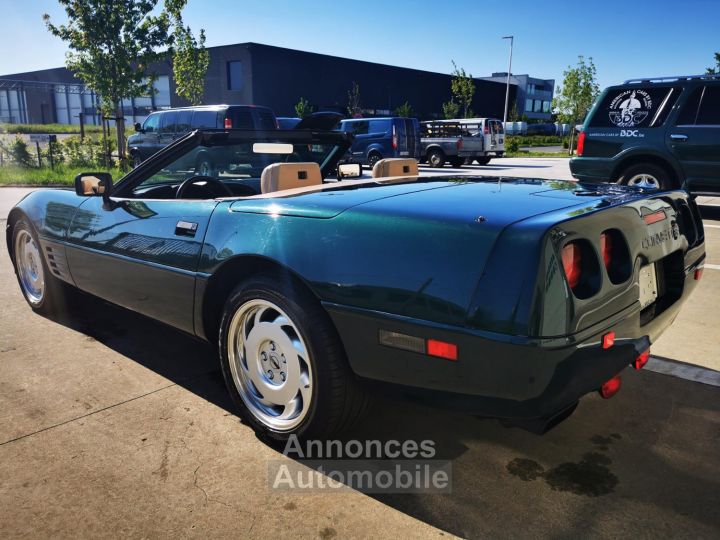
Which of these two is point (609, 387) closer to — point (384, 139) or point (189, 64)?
point (384, 139)

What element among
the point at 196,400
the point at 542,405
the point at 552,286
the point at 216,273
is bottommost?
the point at 196,400

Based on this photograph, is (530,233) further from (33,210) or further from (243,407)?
(33,210)

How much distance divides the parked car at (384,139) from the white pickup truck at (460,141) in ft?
6.51

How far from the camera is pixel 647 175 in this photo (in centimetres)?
834

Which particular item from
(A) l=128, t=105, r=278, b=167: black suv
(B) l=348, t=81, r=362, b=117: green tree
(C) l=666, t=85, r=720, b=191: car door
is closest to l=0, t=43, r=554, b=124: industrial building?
(B) l=348, t=81, r=362, b=117: green tree

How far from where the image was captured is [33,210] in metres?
3.99

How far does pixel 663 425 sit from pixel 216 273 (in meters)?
2.12

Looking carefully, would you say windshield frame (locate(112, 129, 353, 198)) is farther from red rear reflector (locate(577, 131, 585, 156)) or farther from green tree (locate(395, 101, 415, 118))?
green tree (locate(395, 101, 415, 118))

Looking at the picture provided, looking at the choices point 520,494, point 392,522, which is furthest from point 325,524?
point 520,494

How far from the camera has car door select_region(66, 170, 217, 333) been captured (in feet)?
8.99

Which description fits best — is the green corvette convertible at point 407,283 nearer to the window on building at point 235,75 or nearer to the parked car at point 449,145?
the parked car at point 449,145

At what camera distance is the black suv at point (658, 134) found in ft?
25.7

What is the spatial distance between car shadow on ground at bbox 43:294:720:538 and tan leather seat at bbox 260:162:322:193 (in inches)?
43.2

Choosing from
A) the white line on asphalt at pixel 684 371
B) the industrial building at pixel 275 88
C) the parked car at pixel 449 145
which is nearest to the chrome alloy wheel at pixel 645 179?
the white line on asphalt at pixel 684 371
